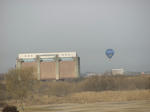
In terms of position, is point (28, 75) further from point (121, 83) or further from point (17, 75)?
point (121, 83)

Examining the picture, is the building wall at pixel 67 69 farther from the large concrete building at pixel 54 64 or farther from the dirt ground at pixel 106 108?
the dirt ground at pixel 106 108

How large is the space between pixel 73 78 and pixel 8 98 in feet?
92.1

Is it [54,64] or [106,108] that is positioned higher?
[54,64]

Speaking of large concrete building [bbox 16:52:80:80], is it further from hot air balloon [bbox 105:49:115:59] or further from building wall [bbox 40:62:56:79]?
hot air balloon [bbox 105:49:115:59]

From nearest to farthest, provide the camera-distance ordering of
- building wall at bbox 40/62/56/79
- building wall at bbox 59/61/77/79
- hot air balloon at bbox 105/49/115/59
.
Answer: hot air balloon at bbox 105/49/115/59 < building wall at bbox 59/61/77/79 < building wall at bbox 40/62/56/79

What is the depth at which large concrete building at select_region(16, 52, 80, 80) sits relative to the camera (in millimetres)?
84375

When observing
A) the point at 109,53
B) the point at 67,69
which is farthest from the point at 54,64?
the point at 109,53

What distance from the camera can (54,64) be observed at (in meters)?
85.6

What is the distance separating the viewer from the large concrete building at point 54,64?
277ft

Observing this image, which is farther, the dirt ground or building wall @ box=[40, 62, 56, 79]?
building wall @ box=[40, 62, 56, 79]

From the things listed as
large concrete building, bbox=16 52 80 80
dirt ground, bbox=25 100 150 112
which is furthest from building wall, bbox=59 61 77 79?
dirt ground, bbox=25 100 150 112

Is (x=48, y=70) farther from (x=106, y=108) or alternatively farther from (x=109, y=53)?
(x=106, y=108)

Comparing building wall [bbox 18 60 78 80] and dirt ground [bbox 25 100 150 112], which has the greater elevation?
building wall [bbox 18 60 78 80]

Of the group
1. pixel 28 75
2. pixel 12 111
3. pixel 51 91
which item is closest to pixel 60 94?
pixel 51 91
